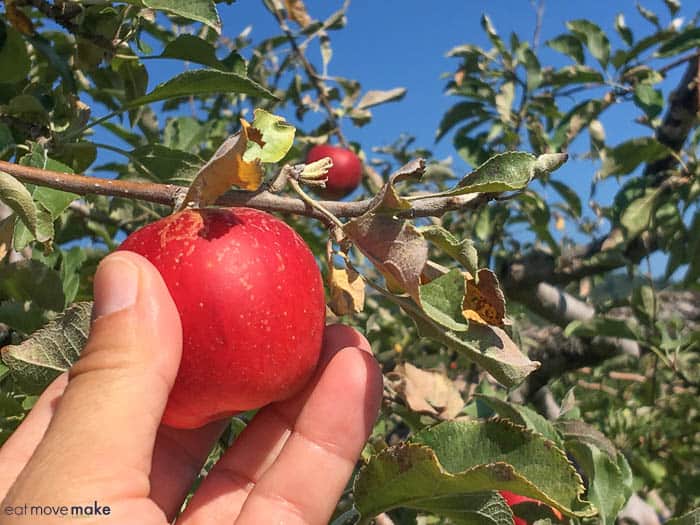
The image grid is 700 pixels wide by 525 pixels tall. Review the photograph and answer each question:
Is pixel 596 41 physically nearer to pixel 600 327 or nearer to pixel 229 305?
pixel 600 327

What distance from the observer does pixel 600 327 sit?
78.9 inches

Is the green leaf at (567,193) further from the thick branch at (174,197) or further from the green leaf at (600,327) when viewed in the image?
the thick branch at (174,197)

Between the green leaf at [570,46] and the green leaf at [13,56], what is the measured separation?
6.02ft

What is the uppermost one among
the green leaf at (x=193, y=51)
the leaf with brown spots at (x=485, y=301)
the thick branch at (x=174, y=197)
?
the green leaf at (x=193, y=51)

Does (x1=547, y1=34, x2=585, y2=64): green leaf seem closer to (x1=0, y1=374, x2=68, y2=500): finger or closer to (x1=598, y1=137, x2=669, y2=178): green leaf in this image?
(x1=598, y1=137, x2=669, y2=178): green leaf

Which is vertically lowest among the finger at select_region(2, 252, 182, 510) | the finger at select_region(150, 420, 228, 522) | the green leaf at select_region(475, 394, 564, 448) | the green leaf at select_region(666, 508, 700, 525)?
the finger at select_region(150, 420, 228, 522)

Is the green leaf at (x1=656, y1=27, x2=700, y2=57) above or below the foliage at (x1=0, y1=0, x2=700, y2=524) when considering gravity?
above

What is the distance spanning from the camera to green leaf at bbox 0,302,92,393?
0.97 meters

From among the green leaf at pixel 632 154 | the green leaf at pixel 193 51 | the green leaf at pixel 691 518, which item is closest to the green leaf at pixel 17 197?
the green leaf at pixel 193 51

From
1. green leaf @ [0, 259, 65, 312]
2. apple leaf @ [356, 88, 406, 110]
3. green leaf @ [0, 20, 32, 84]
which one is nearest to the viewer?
green leaf @ [0, 259, 65, 312]

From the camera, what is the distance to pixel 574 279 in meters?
2.54

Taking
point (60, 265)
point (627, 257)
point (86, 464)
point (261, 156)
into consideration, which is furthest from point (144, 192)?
point (627, 257)

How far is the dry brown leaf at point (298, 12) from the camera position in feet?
9.70

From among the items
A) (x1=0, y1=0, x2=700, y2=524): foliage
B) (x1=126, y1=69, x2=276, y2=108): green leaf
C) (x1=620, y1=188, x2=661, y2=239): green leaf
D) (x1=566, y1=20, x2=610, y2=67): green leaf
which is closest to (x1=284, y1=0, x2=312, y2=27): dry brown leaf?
(x1=0, y1=0, x2=700, y2=524): foliage
